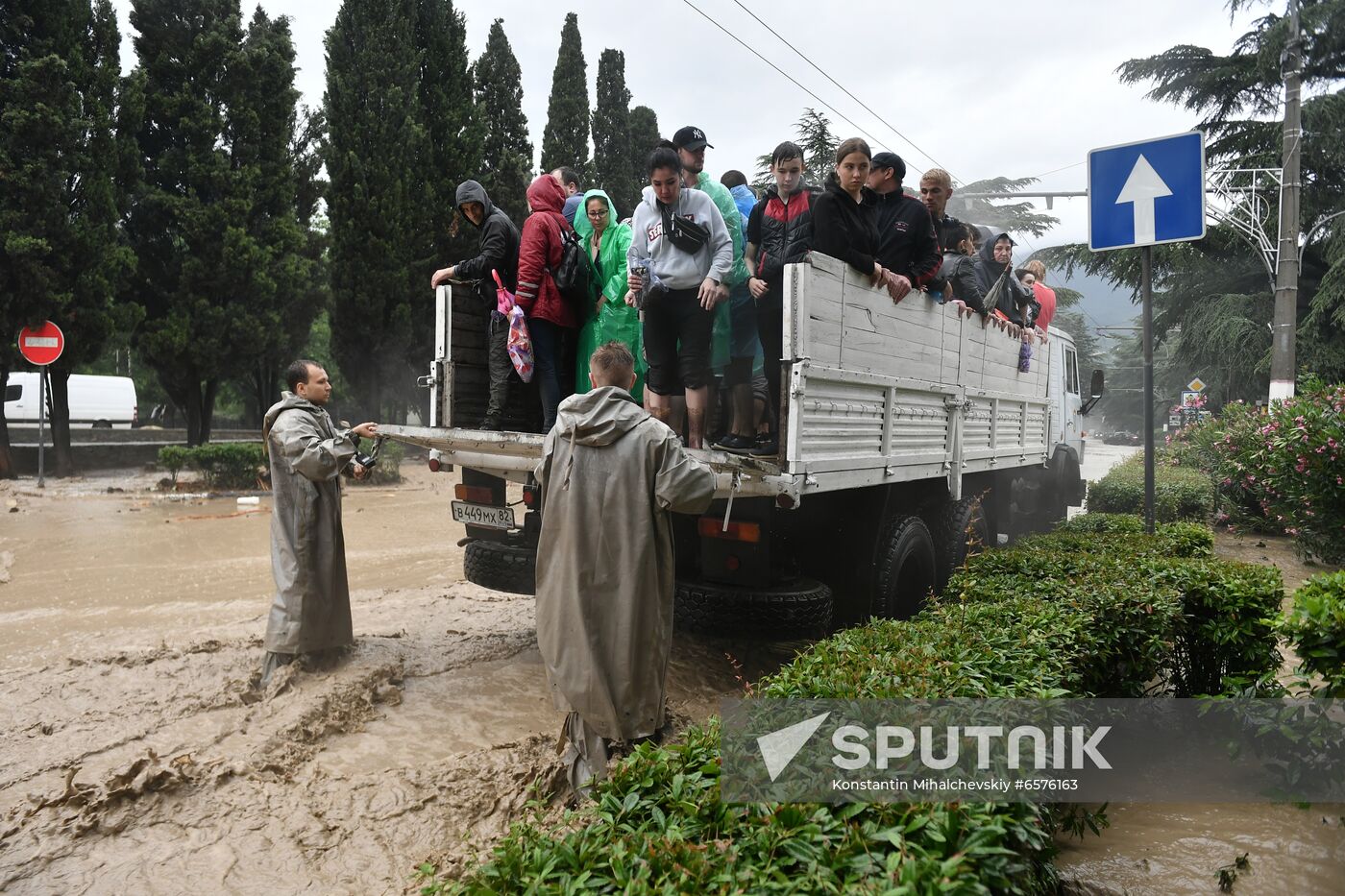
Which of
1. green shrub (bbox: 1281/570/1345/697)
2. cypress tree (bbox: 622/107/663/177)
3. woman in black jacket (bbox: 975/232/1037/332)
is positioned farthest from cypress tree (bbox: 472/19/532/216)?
green shrub (bbox: 1281/570/1345/697)

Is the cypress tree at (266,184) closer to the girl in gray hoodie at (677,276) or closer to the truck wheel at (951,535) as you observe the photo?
the girl in gray hoodie at (677,276)

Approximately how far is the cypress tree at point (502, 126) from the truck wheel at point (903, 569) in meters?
17.2

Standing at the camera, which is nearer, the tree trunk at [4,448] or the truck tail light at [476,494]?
the truck tail light at [476,494]

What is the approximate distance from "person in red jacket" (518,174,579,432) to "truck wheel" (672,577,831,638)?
1460 millimetres

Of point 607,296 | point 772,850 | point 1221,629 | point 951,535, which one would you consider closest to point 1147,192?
point 951,535

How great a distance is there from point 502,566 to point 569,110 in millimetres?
20802

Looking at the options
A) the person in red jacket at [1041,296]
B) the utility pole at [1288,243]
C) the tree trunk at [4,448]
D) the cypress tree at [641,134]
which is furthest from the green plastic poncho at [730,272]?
the cypress tree at [641,134]

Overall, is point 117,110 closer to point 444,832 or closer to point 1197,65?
point 444,832

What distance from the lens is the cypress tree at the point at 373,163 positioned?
60.7 ft

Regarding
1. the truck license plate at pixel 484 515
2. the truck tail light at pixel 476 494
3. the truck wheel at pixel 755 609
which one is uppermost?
the truck tail light at pixel 476 494

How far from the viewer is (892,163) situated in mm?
5145

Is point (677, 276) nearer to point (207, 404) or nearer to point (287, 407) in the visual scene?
point (287, 407)

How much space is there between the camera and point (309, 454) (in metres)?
4.46

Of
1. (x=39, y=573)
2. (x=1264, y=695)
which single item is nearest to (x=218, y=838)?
(x=1264, y=695)
